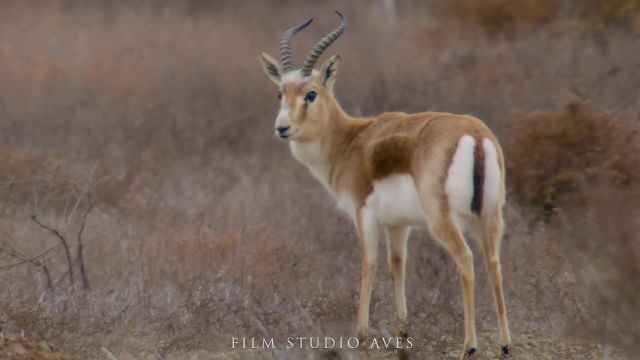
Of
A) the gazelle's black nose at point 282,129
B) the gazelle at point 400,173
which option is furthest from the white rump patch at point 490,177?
the gazelle's black nose at point 282,129

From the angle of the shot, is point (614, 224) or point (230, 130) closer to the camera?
point (614, 224)

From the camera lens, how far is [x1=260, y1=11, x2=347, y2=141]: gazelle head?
8.55 meters

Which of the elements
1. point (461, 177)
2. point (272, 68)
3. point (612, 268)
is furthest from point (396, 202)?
point (272, 68)

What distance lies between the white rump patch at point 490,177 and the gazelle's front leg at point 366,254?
908 millimetres

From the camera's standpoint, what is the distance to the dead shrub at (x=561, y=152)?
11.1m

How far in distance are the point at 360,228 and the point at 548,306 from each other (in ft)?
4.91

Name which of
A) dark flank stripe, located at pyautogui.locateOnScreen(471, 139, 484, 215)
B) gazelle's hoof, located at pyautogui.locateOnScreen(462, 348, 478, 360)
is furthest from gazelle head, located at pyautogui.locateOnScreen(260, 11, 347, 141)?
gazelle's hoof, located at pyautogui.locateOnScreen(462, 348, 478, 360)

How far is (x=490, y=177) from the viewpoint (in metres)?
7.29

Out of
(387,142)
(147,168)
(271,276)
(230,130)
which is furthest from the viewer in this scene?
(230,130)

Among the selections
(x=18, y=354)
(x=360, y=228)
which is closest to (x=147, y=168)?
(x=360, y=228)

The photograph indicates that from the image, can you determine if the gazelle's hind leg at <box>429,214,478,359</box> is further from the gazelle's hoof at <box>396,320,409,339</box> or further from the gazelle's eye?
the gazelle's eye

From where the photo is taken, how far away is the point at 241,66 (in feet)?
57.5

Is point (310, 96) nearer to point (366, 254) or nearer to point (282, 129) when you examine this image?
point (282, 129)

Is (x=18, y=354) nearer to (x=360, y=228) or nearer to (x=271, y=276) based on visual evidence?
(x=360, y=228)
